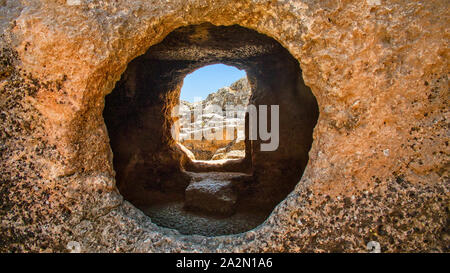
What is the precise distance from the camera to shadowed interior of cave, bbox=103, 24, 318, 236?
3471 mm

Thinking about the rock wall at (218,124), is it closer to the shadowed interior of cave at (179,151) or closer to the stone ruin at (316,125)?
the shadowed interior of cave at (179,151)

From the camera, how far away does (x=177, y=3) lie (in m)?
1.63

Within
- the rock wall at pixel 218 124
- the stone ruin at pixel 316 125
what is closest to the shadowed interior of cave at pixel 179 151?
the rock wall at pixel 218 124

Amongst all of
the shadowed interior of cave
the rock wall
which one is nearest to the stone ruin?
the shadowed interior of cave

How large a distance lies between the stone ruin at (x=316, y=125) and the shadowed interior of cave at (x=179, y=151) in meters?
1.63

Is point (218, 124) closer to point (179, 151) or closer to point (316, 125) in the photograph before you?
point (179, 151)

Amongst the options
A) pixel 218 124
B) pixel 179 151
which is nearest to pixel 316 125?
pixel 179 151

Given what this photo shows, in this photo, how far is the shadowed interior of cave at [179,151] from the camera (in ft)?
11.4

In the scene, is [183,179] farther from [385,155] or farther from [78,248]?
[385,155]

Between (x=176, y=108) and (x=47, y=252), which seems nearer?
(x=47, y=252)

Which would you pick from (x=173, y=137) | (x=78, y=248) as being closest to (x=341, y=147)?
(x=78, y=248)

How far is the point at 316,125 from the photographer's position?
165cm

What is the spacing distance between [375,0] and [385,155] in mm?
Answer: 916

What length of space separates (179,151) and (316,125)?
3097 mm
